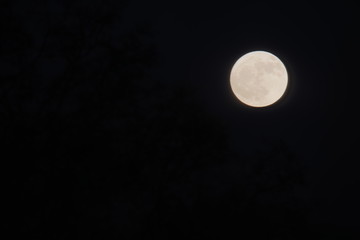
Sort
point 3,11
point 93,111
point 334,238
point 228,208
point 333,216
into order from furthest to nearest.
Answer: point 333,216 → point 334,238 → point 228,208 → point 93,111 → point 3,11

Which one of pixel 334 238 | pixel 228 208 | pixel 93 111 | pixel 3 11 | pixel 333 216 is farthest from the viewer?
pixel 333 216

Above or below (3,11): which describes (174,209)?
below

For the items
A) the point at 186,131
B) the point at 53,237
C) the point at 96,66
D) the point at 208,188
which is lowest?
the point at 53,237

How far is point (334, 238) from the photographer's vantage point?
3144 centimetres

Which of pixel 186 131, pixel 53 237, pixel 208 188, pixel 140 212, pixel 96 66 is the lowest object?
pixel 53 237

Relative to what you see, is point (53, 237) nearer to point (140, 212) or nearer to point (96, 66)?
point (140, 212)

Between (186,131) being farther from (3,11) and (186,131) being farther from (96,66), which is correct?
(3,11)

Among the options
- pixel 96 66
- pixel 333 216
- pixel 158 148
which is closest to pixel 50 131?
pixel 96 66

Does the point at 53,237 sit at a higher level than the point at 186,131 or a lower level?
lower

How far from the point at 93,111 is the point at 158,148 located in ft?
8.64

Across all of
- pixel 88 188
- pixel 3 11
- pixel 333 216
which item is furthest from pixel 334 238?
pixel 3 11

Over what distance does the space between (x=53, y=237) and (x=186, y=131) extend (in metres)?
5.15

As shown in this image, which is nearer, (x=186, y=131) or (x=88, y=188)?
(x=88, y=188)

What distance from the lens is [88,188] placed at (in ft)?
41.1
